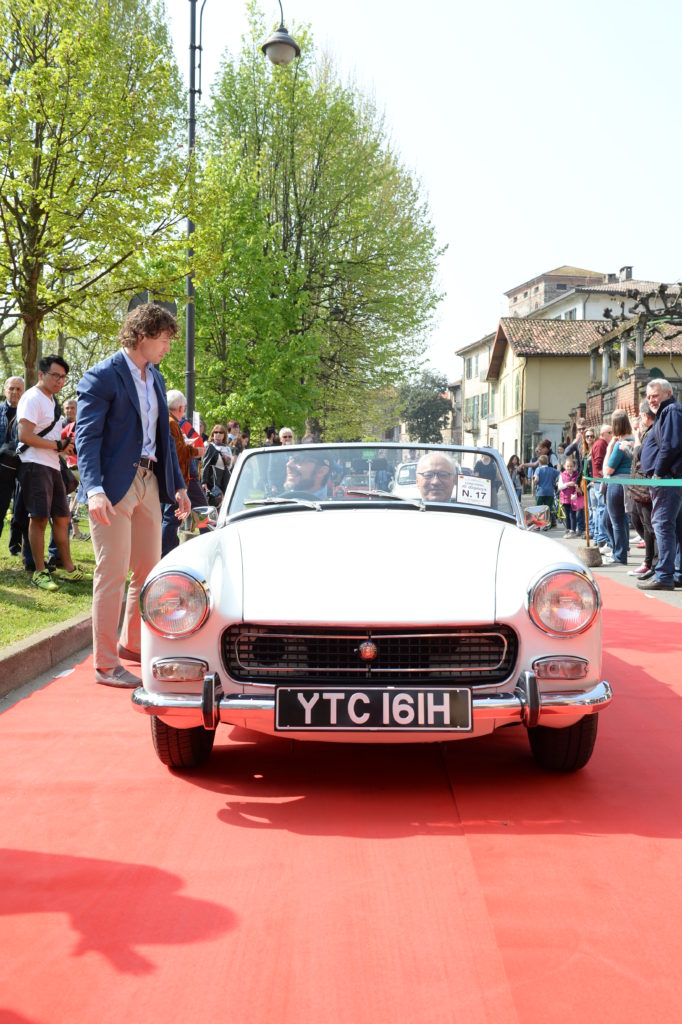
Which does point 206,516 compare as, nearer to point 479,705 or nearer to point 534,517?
point 534,517

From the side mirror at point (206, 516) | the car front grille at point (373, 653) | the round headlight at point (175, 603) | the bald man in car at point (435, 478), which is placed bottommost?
the car front grille at point (373, 653)

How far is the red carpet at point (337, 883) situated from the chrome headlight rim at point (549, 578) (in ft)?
2.03

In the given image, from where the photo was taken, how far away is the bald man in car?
5125 millimetres

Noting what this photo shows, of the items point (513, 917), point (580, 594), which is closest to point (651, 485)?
point (580, 594)

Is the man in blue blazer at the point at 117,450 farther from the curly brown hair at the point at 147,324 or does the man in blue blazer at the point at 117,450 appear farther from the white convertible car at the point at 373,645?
the white convertible car at the point at 373,645

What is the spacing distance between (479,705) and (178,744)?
123cm

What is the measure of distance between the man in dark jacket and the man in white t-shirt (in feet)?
19.1

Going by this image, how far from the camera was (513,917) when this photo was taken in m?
2.85

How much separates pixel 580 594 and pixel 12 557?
7.91 m

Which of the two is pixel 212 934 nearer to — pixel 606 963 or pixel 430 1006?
Result: pixel 430 1006

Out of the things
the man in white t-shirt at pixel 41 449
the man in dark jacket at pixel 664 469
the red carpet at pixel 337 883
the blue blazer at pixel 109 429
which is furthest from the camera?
the man in dark jacket at pixel 664 469

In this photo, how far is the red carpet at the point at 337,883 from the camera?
2426 millimetres

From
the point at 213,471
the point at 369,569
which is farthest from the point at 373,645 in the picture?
the point at 213,471

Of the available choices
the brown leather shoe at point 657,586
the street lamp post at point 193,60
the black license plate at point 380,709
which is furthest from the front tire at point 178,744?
the street lamp post at point 193,60
